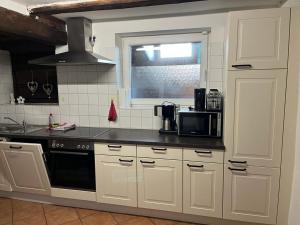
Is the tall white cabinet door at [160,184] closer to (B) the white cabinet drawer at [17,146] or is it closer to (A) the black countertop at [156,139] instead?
(A) the black countertop at [156,139]

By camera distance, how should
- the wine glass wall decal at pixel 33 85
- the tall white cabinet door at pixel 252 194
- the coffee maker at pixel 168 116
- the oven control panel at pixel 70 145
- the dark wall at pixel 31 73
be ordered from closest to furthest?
the tall white cabinet door at pixel 252 194, the oven control panel at pixel 70 145, the coffee maker at pixel 168 116, the dark wall at pixel 31 73, the wine glass wall decal at pixel 33 85

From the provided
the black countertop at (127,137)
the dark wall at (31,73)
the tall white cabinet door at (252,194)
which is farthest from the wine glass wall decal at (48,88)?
the tall white cabinet door at (252,194)

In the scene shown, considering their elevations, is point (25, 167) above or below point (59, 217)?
above

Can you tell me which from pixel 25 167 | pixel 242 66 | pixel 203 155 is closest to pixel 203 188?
pixel 203 155

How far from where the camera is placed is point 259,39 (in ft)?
6.21

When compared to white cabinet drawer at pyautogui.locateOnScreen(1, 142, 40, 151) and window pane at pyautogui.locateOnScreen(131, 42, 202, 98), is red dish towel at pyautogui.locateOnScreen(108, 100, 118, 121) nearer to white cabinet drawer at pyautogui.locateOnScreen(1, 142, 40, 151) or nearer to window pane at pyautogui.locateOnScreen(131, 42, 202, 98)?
window pane at pyautogui.locateOnScreen(131, 42, 202, 98)

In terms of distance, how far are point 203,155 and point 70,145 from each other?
4.49ft

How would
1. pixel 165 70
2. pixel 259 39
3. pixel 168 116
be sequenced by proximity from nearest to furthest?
pixel 259 39, pixel 168 116, pixel 165 70

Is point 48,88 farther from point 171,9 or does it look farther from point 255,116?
point 255,116

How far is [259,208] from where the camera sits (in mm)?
2088

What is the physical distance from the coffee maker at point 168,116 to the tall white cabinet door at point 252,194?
0.73m

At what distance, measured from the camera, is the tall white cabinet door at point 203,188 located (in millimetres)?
2143

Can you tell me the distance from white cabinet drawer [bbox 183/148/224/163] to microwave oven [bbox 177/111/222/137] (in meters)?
0.25

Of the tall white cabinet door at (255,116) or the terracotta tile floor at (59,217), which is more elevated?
the tall white cabinet door at (255,116)
